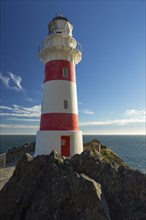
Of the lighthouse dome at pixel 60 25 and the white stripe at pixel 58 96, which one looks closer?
the white stripe at pixel 58 96

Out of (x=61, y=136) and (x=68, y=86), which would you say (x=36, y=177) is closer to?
(x=61, y=136)

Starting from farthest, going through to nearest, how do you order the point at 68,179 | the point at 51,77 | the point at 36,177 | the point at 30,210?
1. the point at 51,77
2. the point at 36,177
3. the point at 68,179
4. the point at 30,210

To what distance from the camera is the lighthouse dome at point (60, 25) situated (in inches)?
559

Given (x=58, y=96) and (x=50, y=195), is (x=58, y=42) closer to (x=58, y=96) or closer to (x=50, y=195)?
(x=58, y=96)

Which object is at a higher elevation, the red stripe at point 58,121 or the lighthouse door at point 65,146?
the red stripe at point 58,121

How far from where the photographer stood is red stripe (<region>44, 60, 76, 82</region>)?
13524 mm

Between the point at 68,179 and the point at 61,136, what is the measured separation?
5725mm

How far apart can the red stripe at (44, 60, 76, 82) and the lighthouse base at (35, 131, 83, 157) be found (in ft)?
13.0

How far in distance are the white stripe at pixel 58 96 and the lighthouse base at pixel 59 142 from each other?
161cm

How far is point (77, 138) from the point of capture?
1330 cm

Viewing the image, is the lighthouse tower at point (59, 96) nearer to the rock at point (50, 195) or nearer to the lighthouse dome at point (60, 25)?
the lighthouse dome at point (60, 25)

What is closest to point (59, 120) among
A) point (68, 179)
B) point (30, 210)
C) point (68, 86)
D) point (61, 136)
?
point (61, 136)

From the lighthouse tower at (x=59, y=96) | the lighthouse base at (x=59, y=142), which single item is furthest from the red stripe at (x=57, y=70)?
the lighthouse base at (x=59, y=142)

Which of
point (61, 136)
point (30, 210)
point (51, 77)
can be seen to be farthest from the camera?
point (51, 77)
